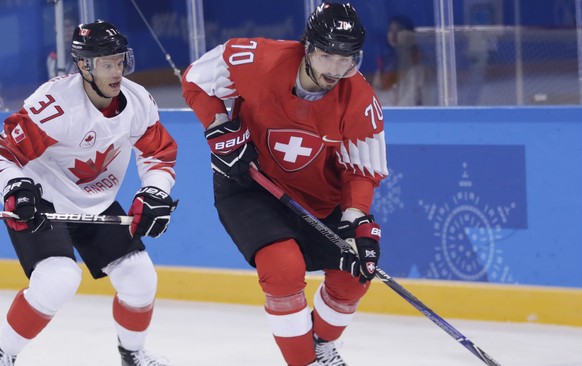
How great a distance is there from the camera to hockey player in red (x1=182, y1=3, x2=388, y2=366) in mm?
3457

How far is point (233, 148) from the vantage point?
140 inches

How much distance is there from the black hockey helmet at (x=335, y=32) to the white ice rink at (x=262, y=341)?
50.4 inches

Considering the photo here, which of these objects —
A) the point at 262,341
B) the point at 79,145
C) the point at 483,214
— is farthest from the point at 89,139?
the point at 483,214

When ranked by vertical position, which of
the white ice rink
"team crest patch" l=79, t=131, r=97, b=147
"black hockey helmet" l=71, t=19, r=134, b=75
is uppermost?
"black hockey helmet" l=71, t=19, r=134, b=75

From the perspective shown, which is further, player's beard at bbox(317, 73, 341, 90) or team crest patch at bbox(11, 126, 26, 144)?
team crest patch at bbox(11, 126, 26, 144)

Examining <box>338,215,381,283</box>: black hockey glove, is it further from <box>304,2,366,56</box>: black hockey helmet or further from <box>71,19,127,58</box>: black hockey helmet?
<box>71,19,127,58</box>: black hockey helmet

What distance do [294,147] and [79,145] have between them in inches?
25.2

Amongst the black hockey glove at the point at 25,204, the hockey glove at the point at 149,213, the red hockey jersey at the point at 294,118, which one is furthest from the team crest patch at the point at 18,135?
the red hockey jersey at the point at 294,118

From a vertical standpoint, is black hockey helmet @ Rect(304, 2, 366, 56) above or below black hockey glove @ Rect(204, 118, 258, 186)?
above

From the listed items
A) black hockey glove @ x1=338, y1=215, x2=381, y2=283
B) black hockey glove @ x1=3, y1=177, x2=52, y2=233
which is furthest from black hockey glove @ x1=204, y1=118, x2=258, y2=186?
black hockey glove @ x1=3, y1=177, x2=52, y2=233

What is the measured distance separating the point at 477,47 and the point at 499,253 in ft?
2.83

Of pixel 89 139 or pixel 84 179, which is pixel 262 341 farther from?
pixel 89 139

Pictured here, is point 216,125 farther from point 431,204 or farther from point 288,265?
point 431,204

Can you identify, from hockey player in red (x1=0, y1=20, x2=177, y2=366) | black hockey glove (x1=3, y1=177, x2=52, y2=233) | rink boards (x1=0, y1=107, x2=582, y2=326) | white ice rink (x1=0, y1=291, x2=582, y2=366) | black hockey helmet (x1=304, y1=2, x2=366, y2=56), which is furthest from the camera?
rink boards (x1=0, y1=107, x2=582, y2=326)
